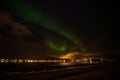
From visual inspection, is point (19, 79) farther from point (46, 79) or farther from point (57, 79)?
point (57, 79)

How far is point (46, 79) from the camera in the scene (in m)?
17.2

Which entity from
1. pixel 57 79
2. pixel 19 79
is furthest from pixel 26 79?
pixel 57 79

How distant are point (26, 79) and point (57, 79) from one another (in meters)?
3.67

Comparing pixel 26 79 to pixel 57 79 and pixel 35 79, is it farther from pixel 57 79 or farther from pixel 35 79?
pixel 57 79

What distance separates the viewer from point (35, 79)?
16.7m

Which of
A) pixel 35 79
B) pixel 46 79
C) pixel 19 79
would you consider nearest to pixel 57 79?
pixel 46 79

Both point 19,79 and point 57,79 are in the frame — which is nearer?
point 19,79

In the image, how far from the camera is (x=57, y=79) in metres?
18.0

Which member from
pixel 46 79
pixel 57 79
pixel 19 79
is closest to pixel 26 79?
pixel 19 79

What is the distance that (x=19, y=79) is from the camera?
16344 millimetres

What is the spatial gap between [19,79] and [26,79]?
0.76m

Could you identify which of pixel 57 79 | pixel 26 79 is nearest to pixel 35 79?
pixel 26 79

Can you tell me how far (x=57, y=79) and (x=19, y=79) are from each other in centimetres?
432

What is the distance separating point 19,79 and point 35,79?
167 centimetres
